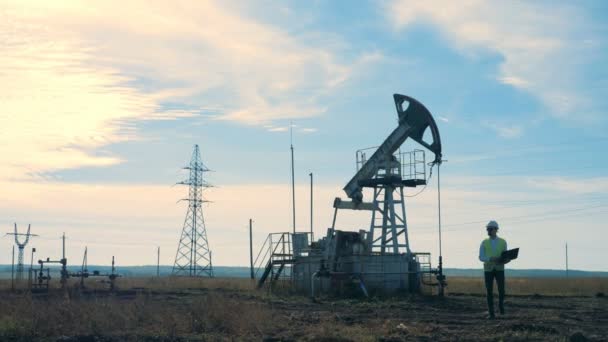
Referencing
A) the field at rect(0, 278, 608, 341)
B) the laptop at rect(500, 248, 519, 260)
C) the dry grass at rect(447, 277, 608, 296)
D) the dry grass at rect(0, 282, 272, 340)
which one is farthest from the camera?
the dry grass at rect(447, 277, 608, 296)

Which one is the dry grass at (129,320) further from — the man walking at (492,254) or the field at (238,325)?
the man walking at (492,254)

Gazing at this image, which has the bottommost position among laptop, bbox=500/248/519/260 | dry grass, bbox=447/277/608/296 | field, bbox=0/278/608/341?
field, bbox=0/278/608/341

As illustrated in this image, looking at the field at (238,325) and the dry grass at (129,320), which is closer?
the field at (238,325)

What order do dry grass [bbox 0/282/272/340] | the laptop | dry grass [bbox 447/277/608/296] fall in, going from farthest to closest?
dry grass [bbox 447/277/608/296] < the laptop < dry grass [bbox 0/282/272/340]

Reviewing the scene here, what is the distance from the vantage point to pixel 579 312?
21.4m

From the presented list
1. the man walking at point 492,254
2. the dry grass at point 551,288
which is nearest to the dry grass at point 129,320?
the man walking at point 492,254

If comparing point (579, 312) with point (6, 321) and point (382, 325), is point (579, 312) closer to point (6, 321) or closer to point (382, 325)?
point (382, 325)

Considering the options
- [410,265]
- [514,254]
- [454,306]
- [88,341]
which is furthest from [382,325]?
[410,265]

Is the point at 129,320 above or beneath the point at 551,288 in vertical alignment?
beneath

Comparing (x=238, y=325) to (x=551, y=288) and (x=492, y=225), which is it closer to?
(x=492, y=225)

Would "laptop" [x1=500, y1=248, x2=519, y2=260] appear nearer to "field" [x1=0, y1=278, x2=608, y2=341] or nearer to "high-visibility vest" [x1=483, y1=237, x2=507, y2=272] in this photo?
"high-visibility vest" [x1=483, y1=237, x2=507, y2=272]

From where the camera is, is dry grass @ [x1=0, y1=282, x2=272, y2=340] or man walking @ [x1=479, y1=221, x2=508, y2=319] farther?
man walking @ [x1=479, y1=221, x2=508, y2=319]

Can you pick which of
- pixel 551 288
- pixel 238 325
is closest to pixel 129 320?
pixel 238 325

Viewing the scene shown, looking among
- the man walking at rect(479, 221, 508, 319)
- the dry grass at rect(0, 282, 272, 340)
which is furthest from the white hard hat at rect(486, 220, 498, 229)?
the dry grass at rect(0, 282, 272, 340)
